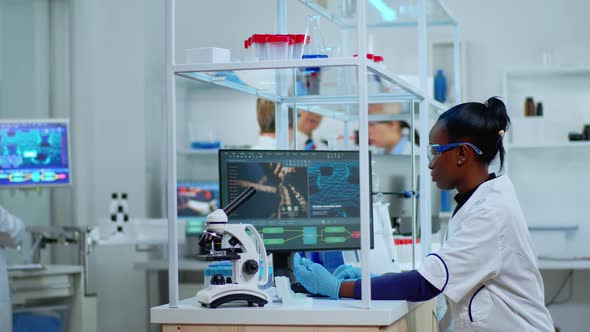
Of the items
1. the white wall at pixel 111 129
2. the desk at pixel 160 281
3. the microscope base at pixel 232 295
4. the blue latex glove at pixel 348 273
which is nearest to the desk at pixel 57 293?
the desk at pixel 160 281

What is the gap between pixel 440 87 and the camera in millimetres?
6109

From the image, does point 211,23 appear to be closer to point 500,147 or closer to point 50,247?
point 50,247

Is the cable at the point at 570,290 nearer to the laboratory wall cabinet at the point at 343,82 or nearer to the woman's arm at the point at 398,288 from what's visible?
the laboratory wall cabinet at the point at 343,82

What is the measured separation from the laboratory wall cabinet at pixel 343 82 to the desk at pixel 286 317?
5 centimetres

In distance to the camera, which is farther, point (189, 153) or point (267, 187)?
point (189, 153)

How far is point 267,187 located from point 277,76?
1.14 feet

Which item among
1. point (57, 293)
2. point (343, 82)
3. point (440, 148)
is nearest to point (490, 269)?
point (440, 148)

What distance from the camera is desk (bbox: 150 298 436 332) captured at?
7.57 ft

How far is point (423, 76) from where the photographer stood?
11.0ft

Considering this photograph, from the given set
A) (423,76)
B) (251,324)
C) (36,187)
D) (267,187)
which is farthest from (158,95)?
(251,324)

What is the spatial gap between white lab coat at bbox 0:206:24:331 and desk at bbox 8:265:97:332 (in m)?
0.31

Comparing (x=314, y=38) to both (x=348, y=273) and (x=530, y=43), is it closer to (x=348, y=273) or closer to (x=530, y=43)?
(x=348, y=273)

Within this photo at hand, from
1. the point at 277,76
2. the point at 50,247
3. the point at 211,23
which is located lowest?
the point at 50,247

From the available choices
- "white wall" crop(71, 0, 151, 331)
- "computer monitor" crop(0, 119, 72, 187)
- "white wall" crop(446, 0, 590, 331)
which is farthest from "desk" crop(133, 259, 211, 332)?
"white wall" crop(446, 0, 590, 331)
